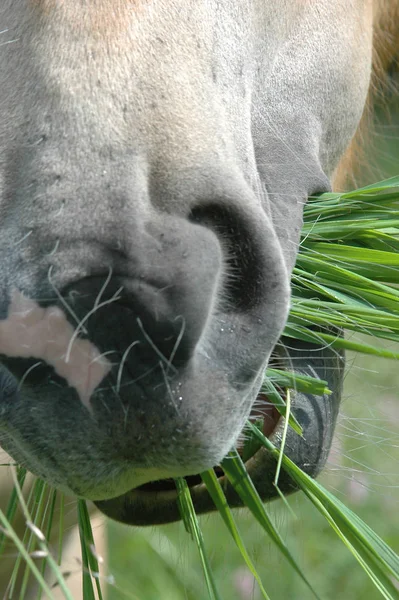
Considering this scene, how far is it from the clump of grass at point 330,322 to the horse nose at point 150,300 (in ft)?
1.10

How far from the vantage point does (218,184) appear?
1.08 m

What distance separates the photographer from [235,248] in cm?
108

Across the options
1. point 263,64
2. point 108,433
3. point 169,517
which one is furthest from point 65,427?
point 263,64

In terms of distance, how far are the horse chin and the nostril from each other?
28 centimetres

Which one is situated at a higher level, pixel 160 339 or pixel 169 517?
pixel 160 339

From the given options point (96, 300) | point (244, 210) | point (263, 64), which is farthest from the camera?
point (263, 64)

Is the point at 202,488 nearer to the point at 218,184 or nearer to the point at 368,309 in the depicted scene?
the point at 368,309

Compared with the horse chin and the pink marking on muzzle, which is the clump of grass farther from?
the pink marking on muzzle

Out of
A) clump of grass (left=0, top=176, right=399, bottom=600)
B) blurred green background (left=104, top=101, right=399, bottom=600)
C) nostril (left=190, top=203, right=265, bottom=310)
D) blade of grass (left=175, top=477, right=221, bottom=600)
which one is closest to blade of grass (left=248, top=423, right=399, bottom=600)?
clump of grass (left=0, top=176, right=399, bottom=600)

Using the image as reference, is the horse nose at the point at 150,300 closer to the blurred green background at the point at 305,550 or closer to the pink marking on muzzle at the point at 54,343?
the pink marking on muzzle at the point at 54,343

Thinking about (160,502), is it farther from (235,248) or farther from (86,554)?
(235,248)

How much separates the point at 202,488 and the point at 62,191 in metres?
0.60

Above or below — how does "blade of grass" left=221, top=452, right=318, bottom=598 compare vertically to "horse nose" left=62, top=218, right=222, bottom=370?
below

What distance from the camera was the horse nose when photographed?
0.98 m
